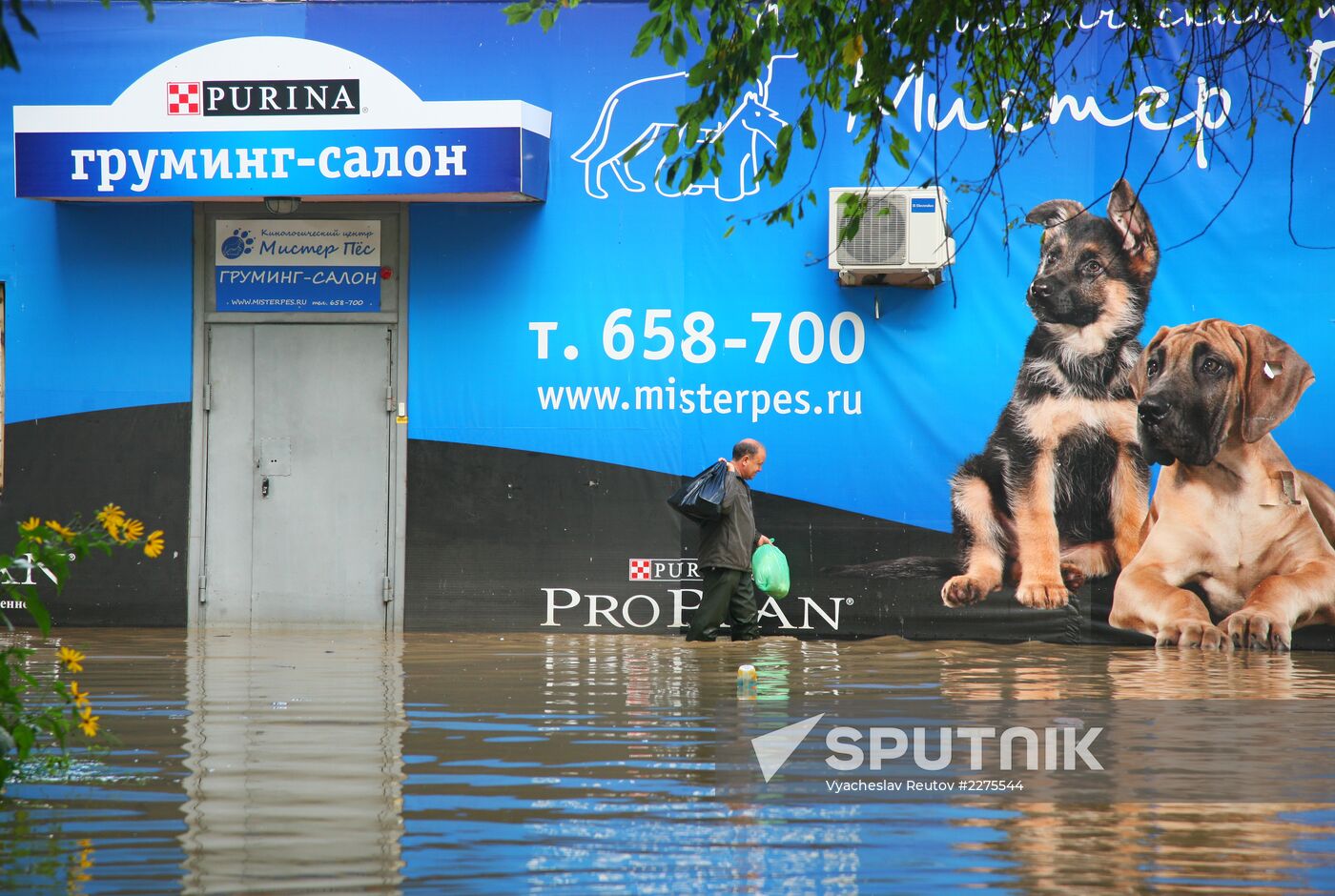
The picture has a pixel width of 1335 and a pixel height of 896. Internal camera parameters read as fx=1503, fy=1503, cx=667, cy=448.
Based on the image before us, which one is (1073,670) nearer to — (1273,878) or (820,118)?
(820,118)

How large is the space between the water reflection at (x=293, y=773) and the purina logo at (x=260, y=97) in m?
4.33

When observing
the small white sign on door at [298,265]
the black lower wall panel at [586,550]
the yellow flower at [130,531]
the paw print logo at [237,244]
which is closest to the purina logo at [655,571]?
the black lower wall panel at [586,550]

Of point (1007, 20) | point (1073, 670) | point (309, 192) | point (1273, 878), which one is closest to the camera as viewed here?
point (1273, 878)

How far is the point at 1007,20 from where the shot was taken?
6117mm

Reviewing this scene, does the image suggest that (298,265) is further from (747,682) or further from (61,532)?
(61,532)

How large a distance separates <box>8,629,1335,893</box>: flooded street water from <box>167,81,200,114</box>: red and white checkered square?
4.90 meters

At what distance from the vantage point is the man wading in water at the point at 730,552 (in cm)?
1124

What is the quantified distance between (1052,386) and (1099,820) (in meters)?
7.02

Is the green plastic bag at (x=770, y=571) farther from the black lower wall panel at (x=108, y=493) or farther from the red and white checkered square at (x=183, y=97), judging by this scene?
the red and white checkered square at (x=183, y=97)

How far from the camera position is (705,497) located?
36.6 feet

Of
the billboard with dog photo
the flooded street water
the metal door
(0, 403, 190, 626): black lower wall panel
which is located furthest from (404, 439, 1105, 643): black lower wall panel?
the flooded street water

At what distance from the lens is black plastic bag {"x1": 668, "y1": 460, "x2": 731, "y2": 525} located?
439 inches

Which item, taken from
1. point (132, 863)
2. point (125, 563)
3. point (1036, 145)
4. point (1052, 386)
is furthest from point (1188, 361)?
point (132, 863)

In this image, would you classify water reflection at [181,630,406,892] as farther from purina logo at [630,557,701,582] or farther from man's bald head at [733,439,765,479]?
man's bald head at [733,439,765,479]
